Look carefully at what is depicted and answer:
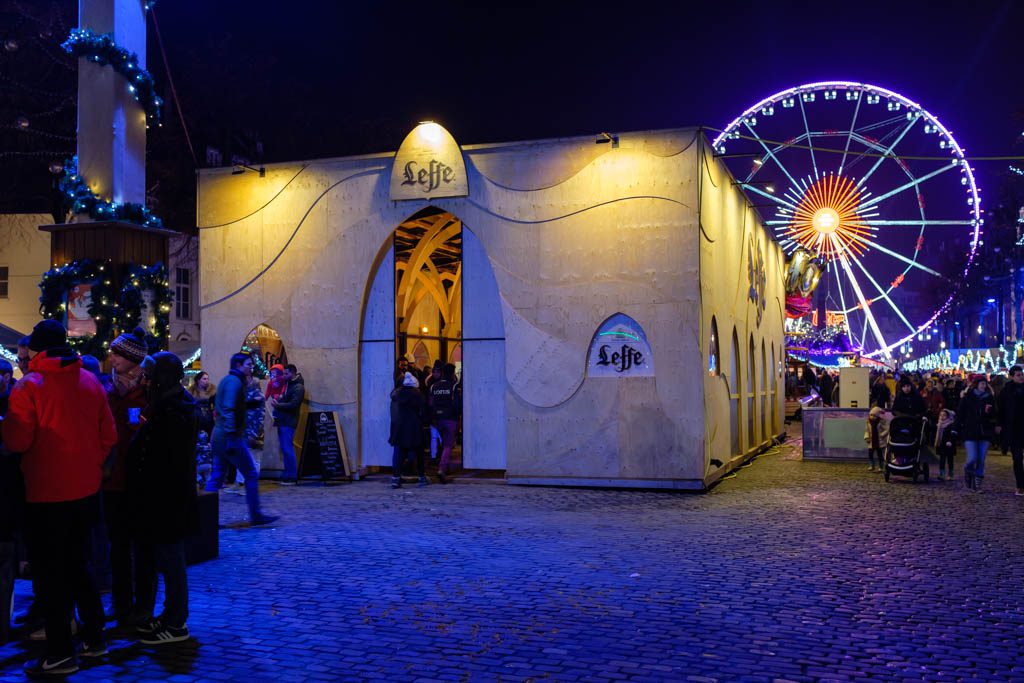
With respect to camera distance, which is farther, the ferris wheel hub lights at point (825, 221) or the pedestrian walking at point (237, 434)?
the ferris wheel hub lights at point (825, 221)

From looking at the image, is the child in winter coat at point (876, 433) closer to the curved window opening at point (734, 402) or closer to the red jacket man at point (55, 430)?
the curved window opening at point (734, 402)

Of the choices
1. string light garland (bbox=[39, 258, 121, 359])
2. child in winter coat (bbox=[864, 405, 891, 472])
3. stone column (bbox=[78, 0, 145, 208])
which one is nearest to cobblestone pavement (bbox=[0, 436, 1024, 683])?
string light garland (bbox=[39, 258, 121, 359])

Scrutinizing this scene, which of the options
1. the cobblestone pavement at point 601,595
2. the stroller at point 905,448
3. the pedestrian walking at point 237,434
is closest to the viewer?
the cobblestone pavement at point 601,595

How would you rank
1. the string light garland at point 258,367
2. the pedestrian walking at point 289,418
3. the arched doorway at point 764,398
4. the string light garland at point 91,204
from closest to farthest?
the string light garland at point 91,204 → the pedestrian walking at point 289,418 → the string light garland at point 258,367 → the arched doorway at point 764,398

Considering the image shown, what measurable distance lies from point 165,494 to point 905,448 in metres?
11.9

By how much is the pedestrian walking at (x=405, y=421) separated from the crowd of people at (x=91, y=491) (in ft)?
21.8

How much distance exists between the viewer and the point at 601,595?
678cm

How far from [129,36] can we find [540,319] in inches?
280

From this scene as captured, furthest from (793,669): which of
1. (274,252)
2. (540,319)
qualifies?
(274,252)

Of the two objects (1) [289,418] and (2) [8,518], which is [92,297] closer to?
(1) [289,418]

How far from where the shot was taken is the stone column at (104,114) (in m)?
13.1

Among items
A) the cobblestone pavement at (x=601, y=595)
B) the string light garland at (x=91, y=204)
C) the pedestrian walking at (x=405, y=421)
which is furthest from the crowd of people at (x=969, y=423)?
the string light garland at (x=91, y=204)

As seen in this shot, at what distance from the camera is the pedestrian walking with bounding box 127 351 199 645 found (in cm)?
569

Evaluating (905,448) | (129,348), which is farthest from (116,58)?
(905,448)
